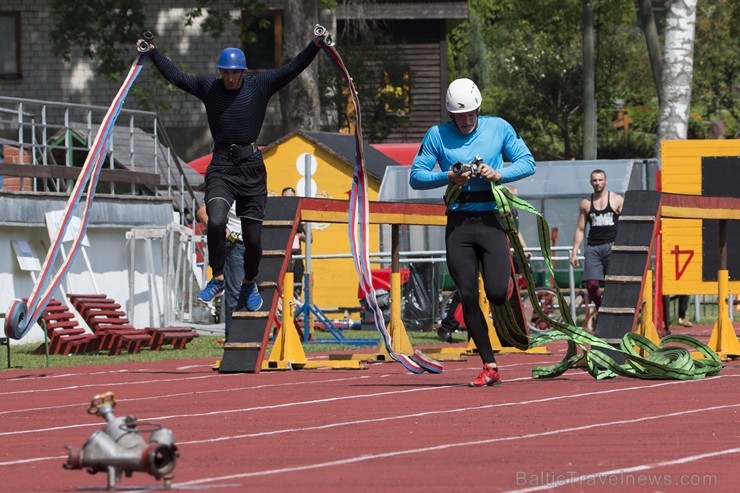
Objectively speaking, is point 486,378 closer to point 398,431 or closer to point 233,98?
point 398,431

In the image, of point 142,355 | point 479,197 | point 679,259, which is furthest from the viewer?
point 679,259

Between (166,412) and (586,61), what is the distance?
36.2 m

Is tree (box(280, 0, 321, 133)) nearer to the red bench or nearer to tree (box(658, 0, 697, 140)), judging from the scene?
tree (box(658, 0, 697, 140))

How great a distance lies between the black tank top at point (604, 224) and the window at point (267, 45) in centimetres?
2915

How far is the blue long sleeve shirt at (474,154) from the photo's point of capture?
1266cm

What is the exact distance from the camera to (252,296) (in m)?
14.8

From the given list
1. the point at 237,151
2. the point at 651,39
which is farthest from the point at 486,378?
the point at 651,39

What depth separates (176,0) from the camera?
48500 millimetres

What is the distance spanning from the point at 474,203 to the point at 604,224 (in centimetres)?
744

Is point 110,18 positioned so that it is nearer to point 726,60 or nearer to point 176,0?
point 176,0

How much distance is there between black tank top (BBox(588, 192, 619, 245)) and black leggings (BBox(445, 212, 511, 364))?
7219mm

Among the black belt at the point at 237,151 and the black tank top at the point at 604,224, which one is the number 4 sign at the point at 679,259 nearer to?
the black tank top at the point at 604,224

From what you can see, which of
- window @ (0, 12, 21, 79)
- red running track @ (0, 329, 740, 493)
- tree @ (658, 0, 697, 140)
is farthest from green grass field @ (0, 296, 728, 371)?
window @ (0, 12, 21, 79)

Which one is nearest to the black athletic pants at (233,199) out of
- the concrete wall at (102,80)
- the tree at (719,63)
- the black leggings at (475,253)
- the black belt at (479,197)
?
the black leggings at (475,253)
